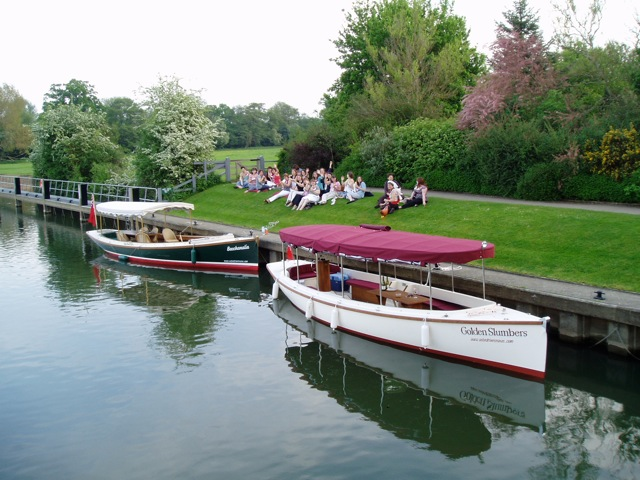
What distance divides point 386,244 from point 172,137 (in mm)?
27064

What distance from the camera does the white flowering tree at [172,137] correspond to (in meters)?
39.2

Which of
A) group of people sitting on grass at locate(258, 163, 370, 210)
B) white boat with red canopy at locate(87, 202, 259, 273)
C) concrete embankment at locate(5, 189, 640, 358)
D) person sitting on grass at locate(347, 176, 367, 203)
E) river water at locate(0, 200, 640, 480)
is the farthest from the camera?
group of people sitting on grass at locate(258, 163, 370, 210)

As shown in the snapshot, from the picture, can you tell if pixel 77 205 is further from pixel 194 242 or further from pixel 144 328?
pixel 144 328

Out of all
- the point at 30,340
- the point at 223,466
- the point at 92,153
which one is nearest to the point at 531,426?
the point at 223,466

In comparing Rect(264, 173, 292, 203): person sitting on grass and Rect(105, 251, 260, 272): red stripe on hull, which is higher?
Rect(264, 173, 292, 203): person sitting on grass

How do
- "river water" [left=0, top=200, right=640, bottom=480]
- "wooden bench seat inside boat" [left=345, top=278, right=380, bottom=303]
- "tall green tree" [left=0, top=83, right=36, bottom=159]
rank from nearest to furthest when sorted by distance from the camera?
"river water" [left=0, top=200, right=640, bottom=480]
"wooden bench seat inside boat" [left=345, top=278, right=380, bottom=303]
"tall green tree" [left=0, top=83, right=36, bottom=159]

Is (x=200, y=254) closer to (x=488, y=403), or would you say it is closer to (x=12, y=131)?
(x=488, y=403)

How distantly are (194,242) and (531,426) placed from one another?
16.1 m

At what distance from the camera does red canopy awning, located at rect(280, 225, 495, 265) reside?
1388 centimetres

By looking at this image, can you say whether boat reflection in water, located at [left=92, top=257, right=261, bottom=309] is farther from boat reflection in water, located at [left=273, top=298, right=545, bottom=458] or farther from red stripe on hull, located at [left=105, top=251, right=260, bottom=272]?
boat reflection in water, located at [left=273, top=298, right=545, bottom=458]

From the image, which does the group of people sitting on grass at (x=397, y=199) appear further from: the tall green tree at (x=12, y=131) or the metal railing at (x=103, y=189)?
the tall green tree at (x=12, y=131)

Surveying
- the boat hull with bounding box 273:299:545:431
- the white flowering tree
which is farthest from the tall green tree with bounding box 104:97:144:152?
the boat hull with bounding box 273:299:545:431

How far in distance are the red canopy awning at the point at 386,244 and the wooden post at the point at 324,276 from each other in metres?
0.70

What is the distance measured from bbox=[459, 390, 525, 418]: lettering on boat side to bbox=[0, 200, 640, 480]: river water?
41 mm
